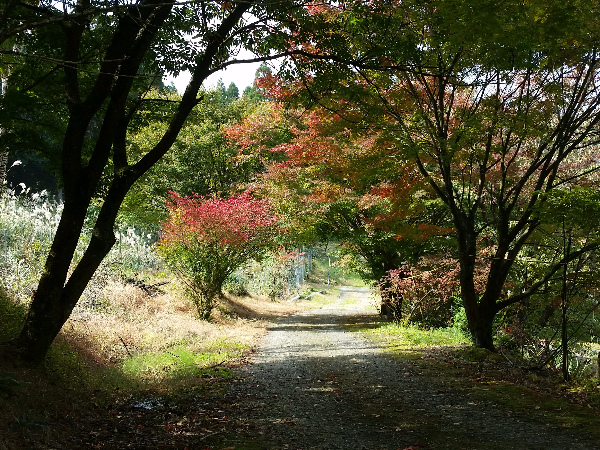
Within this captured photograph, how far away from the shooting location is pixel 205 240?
14.2 metres

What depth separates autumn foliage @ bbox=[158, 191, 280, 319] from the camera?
45.8 ft

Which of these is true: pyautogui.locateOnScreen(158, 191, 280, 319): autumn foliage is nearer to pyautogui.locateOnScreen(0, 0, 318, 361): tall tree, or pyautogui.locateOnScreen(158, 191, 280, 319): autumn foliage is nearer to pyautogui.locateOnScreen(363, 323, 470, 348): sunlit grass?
pyautogui.locateOnScreen(363, 323, 470, 348): sunlit grass

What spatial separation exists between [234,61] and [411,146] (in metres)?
3.75

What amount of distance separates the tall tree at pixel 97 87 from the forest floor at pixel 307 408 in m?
1.07

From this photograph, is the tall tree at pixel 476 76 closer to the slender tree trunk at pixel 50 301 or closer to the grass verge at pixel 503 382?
the grass verge at pixel 503 382

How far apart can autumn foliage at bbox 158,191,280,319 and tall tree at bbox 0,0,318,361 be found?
6266 millimetres

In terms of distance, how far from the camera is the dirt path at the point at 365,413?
4.65 metres

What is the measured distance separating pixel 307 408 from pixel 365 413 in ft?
2.46

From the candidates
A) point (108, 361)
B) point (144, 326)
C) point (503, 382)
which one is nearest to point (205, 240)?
point (144, 326)

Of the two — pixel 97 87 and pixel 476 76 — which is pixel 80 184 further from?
pixel 476 76

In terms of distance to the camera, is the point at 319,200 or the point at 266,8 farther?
the point at 319,200

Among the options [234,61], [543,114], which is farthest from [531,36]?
[234,61]

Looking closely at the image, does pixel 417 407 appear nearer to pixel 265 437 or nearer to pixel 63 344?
pixel 265 437

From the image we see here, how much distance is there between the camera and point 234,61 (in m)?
6.59
